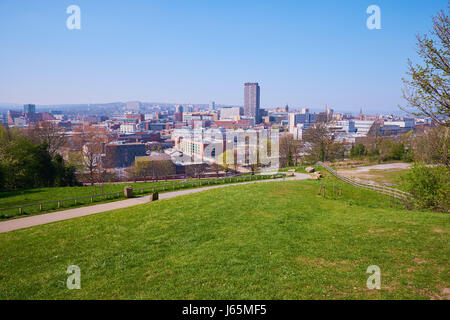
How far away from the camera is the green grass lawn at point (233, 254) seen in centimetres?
712

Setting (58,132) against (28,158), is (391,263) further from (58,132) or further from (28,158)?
(58,132)

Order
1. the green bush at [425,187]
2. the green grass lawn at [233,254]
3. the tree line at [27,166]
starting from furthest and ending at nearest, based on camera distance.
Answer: the tree line at [27,166]
the green bush at [425,187]
the green grass lawn at [233,254]

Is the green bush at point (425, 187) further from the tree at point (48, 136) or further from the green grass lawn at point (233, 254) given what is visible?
the tree at point (48, 136)

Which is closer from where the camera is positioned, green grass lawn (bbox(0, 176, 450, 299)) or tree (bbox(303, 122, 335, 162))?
green grass lawn (bbox(0, 176, 450, 299))

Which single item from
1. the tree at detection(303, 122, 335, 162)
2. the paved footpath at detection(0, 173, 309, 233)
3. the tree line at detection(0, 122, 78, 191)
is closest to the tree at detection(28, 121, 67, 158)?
the tree line at detection(0, 122, 78, 191)

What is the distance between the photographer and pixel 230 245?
33.0ft

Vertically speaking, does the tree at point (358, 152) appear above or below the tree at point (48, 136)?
below

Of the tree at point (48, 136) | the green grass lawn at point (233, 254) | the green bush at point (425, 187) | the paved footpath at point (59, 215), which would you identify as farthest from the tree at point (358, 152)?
the tree at point (48, 136)

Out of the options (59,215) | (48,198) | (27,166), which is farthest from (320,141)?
(27,166)

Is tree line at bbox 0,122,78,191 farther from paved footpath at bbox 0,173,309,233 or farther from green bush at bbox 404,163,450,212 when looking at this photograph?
green bush at bbox 404,163,450,212

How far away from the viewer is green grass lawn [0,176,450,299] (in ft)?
23.4

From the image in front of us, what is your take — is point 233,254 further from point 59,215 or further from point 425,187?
point 425,187
